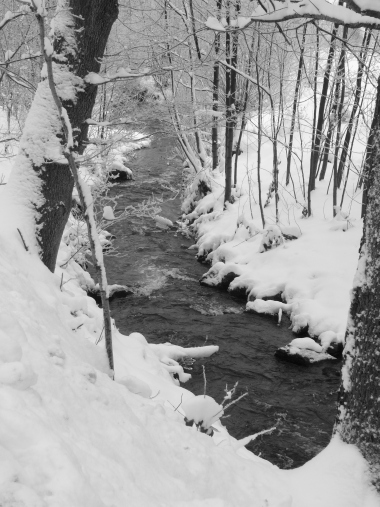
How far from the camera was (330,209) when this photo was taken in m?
10.0

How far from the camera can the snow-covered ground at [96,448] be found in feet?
4.54

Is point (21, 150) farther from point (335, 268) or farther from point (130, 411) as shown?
point (335, 268)

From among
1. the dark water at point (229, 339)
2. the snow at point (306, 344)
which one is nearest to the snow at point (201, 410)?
the dark water at point (229, 339)

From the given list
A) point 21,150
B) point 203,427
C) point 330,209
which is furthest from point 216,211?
point 203,427

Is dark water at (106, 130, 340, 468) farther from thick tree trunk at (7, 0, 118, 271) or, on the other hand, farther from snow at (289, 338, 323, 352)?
thick tree trunk at (7, 0, 118, 271)

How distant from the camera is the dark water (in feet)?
15.3

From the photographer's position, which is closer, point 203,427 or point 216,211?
point 203,427

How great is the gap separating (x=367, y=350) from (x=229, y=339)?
4075 millimetres

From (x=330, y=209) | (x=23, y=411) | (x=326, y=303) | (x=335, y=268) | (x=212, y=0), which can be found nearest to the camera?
(x=23, y=411)

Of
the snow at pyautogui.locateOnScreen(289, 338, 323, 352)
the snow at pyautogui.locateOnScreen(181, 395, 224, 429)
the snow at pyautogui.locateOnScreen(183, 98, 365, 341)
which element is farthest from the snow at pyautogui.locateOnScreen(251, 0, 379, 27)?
the snow at pyautogui.locateOnScreen(183, 98, 365, 341)

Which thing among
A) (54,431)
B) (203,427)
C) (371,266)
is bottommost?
(203,427)

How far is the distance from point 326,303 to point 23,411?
598 cm

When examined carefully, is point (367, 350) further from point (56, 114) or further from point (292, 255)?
point (292, 255)

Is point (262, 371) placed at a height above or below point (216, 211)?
below
